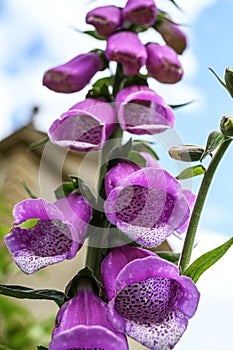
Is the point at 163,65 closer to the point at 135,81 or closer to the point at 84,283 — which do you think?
the point at 135,81

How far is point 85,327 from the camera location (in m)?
0.54

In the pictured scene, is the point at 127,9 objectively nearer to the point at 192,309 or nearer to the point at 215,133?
the point at 215,133

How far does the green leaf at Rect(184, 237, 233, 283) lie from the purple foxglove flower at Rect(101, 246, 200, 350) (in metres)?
0.02

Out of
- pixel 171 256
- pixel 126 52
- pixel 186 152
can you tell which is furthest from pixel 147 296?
pixel 126 52

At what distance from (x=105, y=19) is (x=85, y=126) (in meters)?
0.14

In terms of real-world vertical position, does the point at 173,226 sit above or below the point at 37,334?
above

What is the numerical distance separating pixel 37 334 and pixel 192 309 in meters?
Result: 1.06

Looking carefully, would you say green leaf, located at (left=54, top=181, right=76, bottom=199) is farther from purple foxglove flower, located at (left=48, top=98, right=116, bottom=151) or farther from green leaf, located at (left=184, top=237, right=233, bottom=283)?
green leaf, located at (left=184, top=237, right=233, bottom=283)

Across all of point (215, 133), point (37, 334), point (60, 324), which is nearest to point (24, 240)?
point (60, 324)

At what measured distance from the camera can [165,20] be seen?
766mm

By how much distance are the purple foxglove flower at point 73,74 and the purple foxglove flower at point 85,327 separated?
0.28 m

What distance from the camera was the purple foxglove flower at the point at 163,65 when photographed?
74cm

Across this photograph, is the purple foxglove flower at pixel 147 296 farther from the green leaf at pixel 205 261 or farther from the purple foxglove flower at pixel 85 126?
the purple foxglove flower at pixel 85 126

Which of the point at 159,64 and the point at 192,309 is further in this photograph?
the point at 159,64
